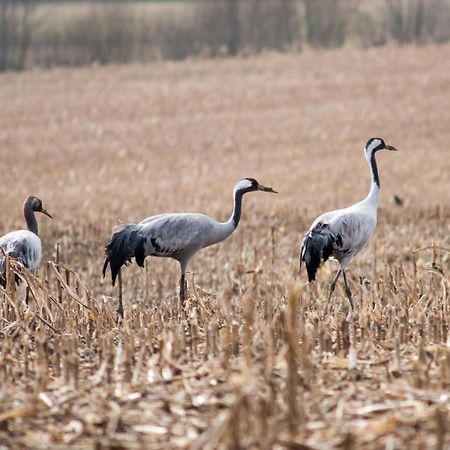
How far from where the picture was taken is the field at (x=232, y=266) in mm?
3828

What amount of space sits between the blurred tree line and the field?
4.33 meters

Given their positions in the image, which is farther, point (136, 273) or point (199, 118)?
point (199, 118)

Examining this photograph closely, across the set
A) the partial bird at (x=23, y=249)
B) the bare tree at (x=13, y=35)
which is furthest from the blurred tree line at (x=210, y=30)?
the partial bird at (x=23, y=249)

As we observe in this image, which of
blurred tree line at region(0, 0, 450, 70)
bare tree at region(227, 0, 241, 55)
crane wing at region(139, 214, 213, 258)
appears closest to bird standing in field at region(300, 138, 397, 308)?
crane wing at region(139, 214, 213, 258)

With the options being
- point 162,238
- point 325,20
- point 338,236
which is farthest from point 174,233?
point 325,20

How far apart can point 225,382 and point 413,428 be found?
2.82 ft

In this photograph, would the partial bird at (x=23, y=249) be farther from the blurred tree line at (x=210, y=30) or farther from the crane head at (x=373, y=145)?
the blurred tree line at (x=210, y=30)

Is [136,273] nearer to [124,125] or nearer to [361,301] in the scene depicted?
[361,301]

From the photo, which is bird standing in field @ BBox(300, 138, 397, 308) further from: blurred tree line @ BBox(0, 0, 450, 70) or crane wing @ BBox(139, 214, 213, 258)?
blurred tree line @ BBox(0, 0, 450, 70)

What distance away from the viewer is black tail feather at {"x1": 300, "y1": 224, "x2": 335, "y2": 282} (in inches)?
316

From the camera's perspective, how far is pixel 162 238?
319 inches

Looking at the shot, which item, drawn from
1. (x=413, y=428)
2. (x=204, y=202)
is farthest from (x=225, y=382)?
(x=204, y=202)

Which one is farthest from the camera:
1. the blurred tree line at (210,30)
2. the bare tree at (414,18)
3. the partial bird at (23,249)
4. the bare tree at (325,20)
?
the bare tree at (325,20)

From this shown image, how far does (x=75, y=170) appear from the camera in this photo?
16.8 meters
